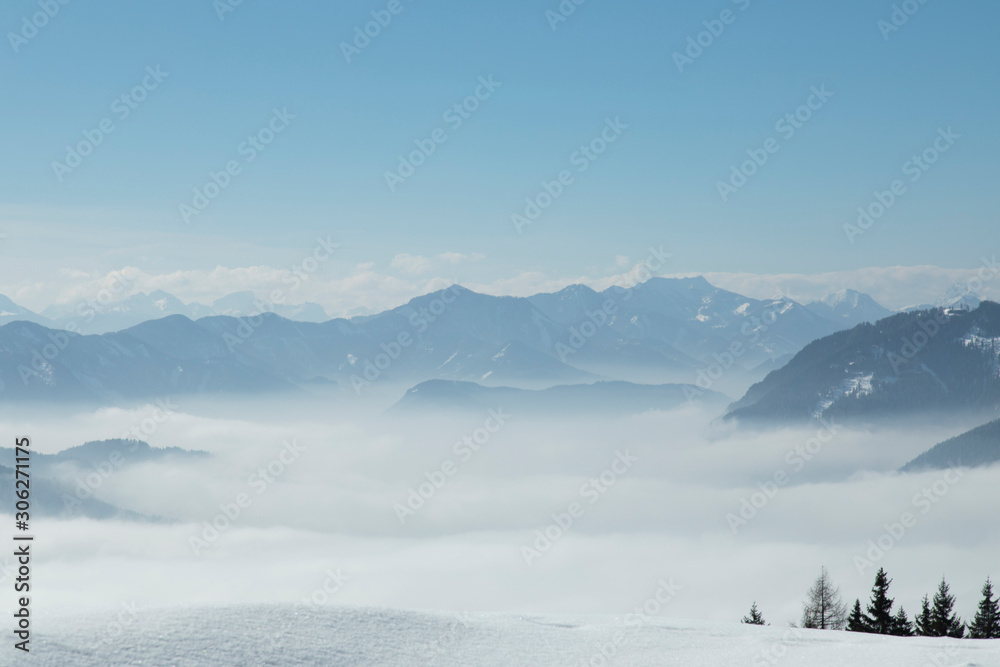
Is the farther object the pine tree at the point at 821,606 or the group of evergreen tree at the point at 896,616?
the pine tree at the point at 821,606

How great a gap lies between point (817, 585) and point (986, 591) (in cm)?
1329

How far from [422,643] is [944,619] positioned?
5019cm

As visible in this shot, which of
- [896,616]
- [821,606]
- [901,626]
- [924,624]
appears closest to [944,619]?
[924,624]

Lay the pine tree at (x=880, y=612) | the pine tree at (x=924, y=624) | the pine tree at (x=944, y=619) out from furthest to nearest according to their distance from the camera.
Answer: the pine tree at (x=924, y=624)
the pine tree at (x=944, y=619)
the pine tree at (x=880, y=612)

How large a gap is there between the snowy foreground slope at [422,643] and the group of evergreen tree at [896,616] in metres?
22.1

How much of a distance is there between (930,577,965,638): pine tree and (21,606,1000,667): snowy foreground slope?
33610mm

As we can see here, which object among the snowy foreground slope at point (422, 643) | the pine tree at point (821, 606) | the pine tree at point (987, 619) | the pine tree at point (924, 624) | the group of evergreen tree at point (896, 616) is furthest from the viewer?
the pine tree at point (821, 606)

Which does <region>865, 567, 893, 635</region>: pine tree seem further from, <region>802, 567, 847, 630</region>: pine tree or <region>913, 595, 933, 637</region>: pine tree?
<region>802, 567, 847, 630</region>: pine tree

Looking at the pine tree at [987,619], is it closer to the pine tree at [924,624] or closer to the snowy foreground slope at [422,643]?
the pine tree at [924,624]

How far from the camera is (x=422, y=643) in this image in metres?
22.7

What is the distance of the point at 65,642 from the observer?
1831 centimetres

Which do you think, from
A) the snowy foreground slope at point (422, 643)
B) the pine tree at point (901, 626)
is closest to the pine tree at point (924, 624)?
the pine tree at point (901, 626)

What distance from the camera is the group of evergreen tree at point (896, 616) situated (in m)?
46.7

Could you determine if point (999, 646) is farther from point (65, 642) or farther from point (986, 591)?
point (986, 591)
